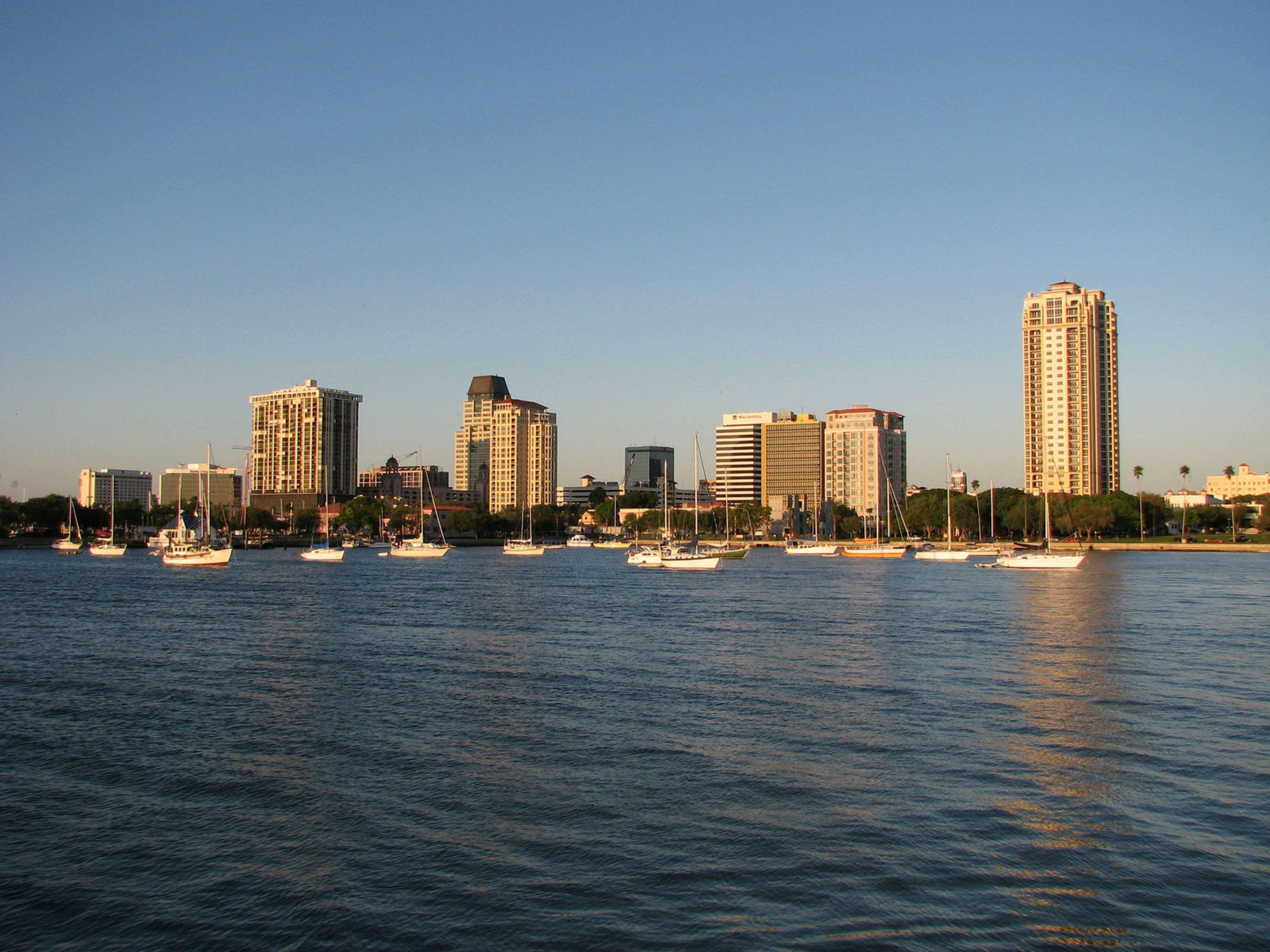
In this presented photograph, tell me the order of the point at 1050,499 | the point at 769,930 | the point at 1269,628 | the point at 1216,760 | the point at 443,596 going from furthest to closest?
the point at 1050,499, the point at 443,596, the point at 1269,628, the point at 1216,760, the point at 769,930

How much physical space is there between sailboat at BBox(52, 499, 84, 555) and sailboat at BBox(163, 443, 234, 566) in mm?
47573

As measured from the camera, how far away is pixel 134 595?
75.8 metres

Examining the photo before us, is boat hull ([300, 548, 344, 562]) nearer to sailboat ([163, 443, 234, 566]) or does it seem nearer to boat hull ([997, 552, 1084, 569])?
sailboat ([163, 443, 234, 566])

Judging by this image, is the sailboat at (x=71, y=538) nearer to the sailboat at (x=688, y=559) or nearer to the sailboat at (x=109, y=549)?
the sailboat at (x=109, y=549)

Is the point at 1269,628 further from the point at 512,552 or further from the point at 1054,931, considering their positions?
the point at 512,552

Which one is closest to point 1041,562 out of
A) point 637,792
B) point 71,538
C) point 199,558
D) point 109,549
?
point 199,558

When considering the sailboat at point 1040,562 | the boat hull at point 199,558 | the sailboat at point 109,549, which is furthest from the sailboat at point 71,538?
the sailboat at point 1040,562

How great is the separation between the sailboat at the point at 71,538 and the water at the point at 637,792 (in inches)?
5429

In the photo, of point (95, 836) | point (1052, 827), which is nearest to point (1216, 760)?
point (1052, 827)

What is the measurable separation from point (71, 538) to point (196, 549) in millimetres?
85124

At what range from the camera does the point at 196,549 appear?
396ft

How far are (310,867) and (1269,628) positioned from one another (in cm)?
4935

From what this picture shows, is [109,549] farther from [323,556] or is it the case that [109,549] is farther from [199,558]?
[199,558]

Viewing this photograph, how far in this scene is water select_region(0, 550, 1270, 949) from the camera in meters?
14.3
